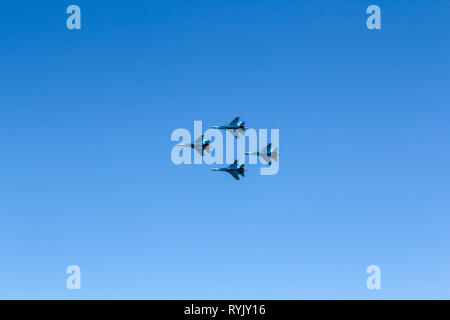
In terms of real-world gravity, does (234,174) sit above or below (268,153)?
below

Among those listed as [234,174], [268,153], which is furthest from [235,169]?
[268,153]

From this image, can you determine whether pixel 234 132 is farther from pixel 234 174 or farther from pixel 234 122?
pixel 234 174

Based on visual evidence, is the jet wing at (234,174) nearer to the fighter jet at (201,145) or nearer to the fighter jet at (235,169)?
the fighter jet at (235,169)

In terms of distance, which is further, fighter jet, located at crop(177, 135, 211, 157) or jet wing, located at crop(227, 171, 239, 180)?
fighter jet, located at crop(177, 135, 211, 157)

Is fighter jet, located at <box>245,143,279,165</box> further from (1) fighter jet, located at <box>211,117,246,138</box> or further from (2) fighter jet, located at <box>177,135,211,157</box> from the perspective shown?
(2) fighter jet, located at <box>177,135,211,157</box>

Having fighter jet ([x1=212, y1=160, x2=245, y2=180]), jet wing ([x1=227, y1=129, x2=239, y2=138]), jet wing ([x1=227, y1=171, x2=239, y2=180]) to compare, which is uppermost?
jet wing ([x1=227, y1=129, x2=239, y2=138])

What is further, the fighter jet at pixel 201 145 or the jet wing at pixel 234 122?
the jet wing at pixel 234 122

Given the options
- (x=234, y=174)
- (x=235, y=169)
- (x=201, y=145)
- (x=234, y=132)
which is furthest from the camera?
(x=234, y=132)

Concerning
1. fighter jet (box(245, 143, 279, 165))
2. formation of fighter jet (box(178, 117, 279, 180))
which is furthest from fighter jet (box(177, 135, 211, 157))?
fighter jet (box(245, 143, 279, 165))

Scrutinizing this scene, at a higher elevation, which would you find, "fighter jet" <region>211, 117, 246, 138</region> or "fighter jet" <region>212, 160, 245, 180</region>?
"fighter jet" <region>211, 117, 246, 138</region>

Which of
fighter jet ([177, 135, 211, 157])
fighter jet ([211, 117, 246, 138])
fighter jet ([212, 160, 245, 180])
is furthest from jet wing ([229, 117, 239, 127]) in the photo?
fighter jet ([212, 160, 245, 180])

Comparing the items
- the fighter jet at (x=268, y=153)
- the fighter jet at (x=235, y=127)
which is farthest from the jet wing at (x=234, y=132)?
the fighter jet at (x=268, y=153)
